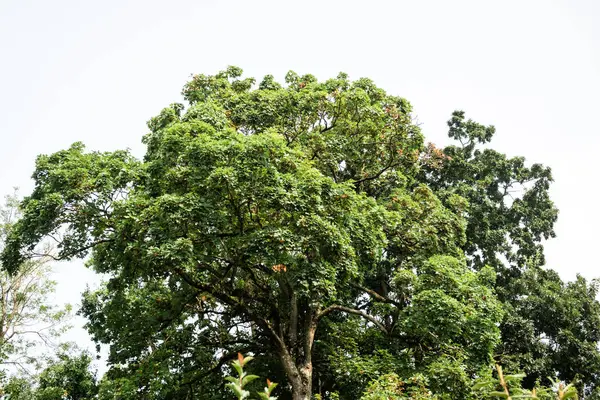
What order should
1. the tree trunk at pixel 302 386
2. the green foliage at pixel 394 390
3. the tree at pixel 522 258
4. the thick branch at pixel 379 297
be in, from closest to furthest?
1. the green foliage at pixel 394 390
2. the tree trunk at pixel 302 386
3. the thick branch at pixel 379 297
4. the tree at pixel 522 258

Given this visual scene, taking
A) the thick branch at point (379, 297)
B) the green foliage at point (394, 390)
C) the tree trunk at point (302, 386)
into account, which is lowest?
the green foliage at point (394, 390)

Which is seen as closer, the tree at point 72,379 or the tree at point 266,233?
the tree at point 266,233

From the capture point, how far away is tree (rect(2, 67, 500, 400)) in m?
11.0

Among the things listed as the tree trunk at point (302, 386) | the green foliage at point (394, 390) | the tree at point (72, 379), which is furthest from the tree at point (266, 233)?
the tree at point (72, 379)

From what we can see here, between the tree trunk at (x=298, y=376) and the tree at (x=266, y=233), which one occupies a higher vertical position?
the tree at (x=266, y=233)

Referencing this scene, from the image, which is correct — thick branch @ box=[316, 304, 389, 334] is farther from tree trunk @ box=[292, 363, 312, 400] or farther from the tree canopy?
tree trunk @ box=[292, 363, 312, 400]

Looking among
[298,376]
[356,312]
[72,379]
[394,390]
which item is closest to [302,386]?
[298,376]

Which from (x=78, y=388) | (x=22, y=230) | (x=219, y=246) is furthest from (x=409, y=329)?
(x=78, y=388)

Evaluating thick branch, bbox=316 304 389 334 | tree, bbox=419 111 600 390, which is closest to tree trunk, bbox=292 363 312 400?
Result: thick branch, bbox=316 304 389 334

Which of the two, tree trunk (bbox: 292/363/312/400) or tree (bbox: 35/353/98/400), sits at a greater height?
tree (bbox: 35/353/98/400)

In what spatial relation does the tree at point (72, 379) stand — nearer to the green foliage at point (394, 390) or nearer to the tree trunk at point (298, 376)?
the tree trunk at point (298, 376)

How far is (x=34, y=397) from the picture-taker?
66.8ft

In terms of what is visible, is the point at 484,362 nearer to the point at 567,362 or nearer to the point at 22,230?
the point at 567,362

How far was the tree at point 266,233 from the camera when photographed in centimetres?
1096
